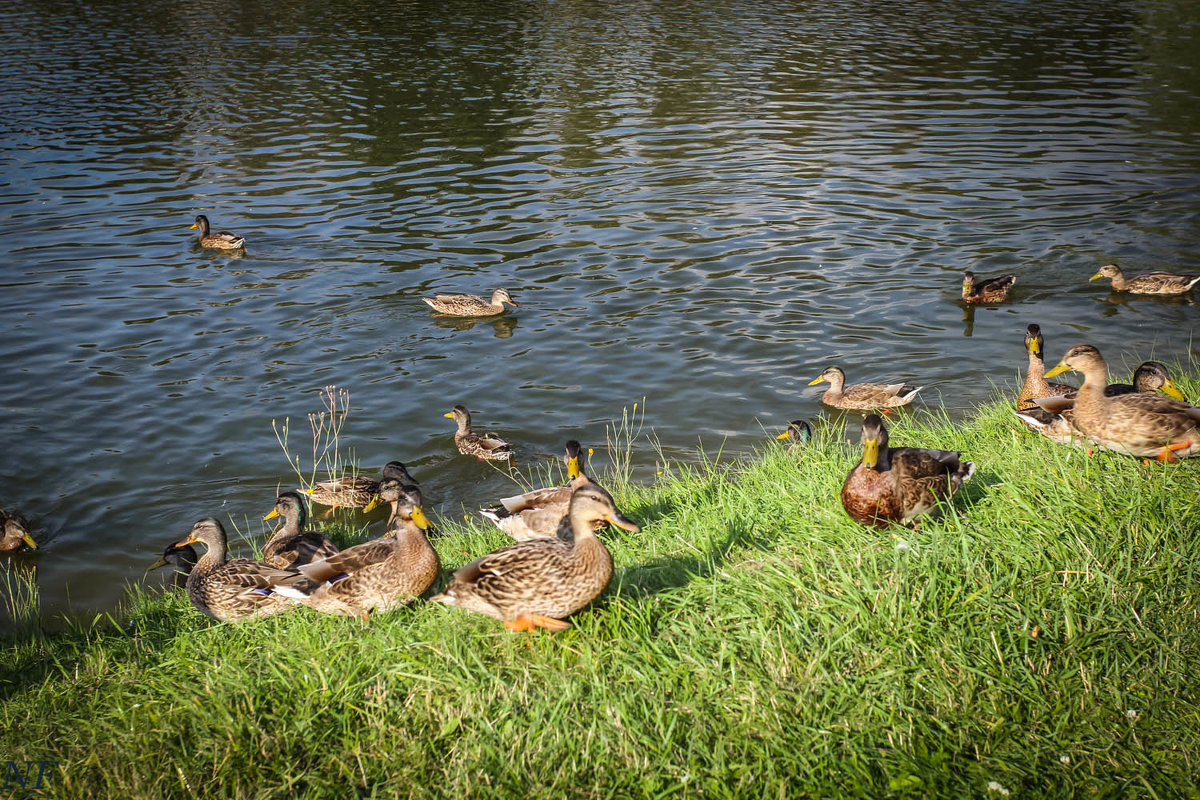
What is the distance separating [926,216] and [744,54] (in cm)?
1682

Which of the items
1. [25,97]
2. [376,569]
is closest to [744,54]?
[25,97]

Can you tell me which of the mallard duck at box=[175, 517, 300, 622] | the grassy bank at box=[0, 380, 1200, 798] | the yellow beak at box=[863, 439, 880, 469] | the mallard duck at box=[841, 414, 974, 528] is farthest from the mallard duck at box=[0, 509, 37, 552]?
the yellow beak at box=[863, 439, 880, 469]

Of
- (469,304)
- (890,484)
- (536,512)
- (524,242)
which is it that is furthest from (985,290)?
(890,484)

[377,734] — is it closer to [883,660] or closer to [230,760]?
[230,760]

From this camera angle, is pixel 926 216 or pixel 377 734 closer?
pixel 377 734

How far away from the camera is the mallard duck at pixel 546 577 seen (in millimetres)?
4992

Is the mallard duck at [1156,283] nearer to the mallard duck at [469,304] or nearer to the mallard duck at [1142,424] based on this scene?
the mallard duck at [1142,424]

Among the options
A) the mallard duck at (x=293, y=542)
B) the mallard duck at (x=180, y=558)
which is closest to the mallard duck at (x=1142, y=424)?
the mallard duck at (x=293, y=542)

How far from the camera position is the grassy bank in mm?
4168

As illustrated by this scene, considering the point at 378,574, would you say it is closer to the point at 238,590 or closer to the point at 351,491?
the point at 238,590

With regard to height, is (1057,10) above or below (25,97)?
above

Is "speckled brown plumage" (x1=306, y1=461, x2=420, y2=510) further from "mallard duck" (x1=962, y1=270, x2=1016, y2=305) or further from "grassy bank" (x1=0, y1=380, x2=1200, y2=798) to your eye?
"mallard duck" (x1=962, y1=270, x2=1016, y2=305)

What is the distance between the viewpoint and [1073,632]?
472 centimetres

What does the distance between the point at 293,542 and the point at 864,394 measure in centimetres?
674
